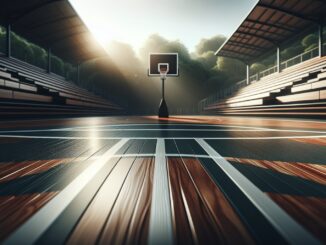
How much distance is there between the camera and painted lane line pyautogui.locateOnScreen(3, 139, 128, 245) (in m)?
0.44

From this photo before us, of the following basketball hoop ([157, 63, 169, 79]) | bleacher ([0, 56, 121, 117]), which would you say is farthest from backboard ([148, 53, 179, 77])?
bleacher ([0, 56, 121, 117])

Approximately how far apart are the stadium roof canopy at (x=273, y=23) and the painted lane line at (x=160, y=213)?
10170 mm

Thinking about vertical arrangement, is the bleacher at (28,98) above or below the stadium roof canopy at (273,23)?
below

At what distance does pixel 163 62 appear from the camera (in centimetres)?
998

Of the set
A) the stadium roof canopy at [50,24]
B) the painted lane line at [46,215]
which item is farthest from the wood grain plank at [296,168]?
the stadium roof canopy at [50,24]

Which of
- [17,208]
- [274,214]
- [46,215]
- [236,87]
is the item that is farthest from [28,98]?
[236,87]

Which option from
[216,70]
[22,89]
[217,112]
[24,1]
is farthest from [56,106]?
[216,70]

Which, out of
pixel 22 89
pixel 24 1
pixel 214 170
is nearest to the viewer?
pixel 214 170

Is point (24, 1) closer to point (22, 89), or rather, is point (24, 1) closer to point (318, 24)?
point (22, 89)

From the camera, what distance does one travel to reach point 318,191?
2.36 ft

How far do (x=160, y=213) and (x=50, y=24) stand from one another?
38.4ft

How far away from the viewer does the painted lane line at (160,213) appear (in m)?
0.45

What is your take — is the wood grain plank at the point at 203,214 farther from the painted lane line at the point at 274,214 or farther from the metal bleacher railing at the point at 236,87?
the metal bleacher railing at the point at 236,87

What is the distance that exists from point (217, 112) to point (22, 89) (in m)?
13.0
